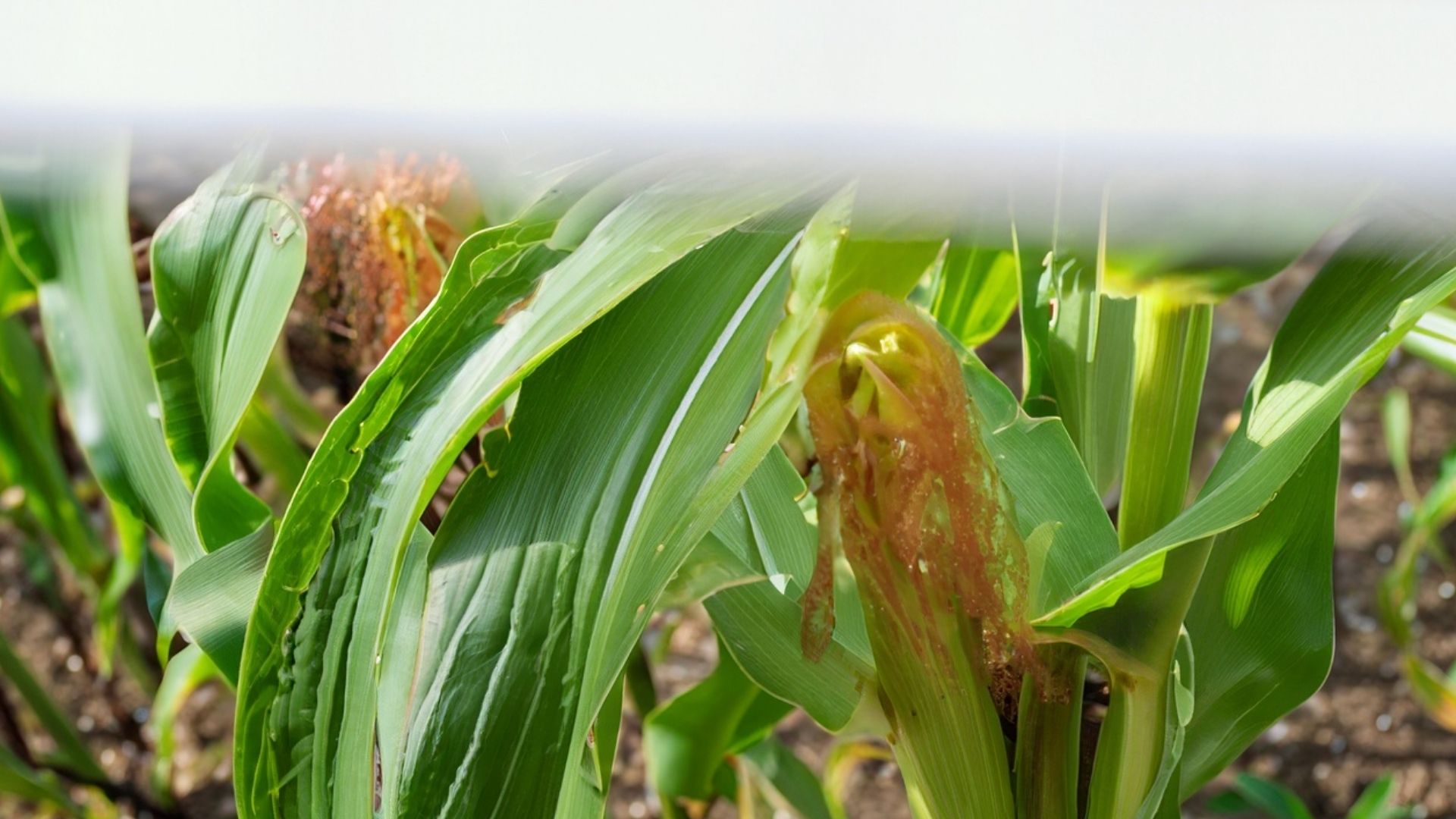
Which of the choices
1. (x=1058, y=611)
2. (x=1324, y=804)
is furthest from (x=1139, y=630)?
(x=1324, y=804)

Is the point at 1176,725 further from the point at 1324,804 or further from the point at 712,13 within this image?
the point at 1324,804

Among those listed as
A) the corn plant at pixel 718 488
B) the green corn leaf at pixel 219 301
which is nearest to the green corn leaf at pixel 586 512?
the corn plant at pixel 718 488

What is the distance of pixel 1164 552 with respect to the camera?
22 centimetres

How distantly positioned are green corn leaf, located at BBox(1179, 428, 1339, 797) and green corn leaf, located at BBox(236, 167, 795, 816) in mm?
198

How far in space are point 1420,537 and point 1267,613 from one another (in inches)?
18.1

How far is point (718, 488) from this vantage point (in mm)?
183

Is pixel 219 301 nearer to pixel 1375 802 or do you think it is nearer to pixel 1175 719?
pixel 1175 719

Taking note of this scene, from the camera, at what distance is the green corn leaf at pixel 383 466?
0.18 metres

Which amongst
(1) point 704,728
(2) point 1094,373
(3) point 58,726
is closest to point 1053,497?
(2) point 1094,373

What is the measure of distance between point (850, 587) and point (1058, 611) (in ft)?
0.20

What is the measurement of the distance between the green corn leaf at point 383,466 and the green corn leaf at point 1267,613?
198 millimetres

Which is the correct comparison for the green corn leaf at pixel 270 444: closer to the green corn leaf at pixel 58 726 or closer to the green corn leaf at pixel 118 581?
the green corn leaf at pixel 118 581

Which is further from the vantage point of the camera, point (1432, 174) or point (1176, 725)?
point (1176, 725)

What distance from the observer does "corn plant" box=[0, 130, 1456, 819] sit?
0.58 feet
